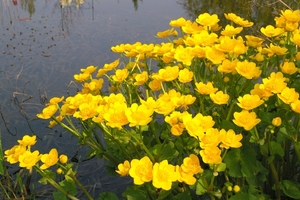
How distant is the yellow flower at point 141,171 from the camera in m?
1.35

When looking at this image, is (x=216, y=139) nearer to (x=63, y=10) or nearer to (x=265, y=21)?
(x=265, y=21)

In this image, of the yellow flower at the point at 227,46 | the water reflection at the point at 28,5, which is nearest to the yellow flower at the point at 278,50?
the yellow flower at the point at 227,46

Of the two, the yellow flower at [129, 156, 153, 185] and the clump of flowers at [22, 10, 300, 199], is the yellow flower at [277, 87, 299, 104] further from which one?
the yellow flower at [129, 156, 153, 185]

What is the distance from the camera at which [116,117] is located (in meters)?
1.44

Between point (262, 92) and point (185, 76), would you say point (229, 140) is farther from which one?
point (185, 76)

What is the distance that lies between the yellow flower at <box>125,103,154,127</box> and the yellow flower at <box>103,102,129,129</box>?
21mm

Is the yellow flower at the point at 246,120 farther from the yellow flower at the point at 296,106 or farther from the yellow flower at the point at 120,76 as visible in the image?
the yellow flower at the point at 120,76

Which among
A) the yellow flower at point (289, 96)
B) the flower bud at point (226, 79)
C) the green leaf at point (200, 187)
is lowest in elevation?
the green leaf at point (200, 187)

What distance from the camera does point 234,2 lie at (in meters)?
5.77

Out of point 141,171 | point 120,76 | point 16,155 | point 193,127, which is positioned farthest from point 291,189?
point 16,155

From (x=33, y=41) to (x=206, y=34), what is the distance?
3.30 metres

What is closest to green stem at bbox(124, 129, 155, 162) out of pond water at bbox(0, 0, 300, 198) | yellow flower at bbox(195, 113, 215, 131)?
yellow flower at bbox(195, 113, 215, 131)

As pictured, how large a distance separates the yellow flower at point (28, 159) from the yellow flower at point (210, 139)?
0.63 metres

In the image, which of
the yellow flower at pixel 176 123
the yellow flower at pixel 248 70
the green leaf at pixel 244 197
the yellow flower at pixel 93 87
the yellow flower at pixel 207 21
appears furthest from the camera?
the yellow flower at pixel 207 21
